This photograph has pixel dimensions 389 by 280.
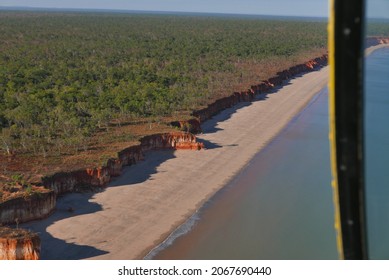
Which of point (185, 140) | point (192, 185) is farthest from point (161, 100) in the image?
point (192, 185)

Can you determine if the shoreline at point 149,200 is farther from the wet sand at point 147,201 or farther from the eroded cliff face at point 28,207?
the eroded cliff face at point 28,207

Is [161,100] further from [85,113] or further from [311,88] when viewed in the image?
[311,88]

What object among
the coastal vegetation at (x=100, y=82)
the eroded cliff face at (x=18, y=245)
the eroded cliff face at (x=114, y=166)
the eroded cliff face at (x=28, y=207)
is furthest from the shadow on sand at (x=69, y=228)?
the coastal vegetation at (x=100, y=82)

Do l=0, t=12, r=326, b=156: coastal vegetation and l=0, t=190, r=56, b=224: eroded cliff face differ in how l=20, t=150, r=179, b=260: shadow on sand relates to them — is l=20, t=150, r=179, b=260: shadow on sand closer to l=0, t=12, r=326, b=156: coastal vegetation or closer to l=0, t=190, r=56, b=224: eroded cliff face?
l=0, t=190, r=56, b=224: eroded cliff face

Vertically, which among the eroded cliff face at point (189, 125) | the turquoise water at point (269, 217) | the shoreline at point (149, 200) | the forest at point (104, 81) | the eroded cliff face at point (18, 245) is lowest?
the turquoise water at point (269, 217)

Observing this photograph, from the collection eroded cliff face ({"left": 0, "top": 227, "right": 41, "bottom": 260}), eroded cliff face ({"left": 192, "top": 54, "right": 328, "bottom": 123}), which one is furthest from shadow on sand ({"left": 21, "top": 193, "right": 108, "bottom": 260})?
eroded cliff face ({"left": 192, "top": 54, "right": 328, "bottom": 123})

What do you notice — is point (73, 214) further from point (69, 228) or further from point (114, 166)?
point (114, 166)

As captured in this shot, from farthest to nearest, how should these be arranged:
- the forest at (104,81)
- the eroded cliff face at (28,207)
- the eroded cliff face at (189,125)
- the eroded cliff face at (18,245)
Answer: the eroded cliff face at (189,125) → the forest at (104,81) → the eroded cliff face at (28,207) → the eroded cliff face at (18,245)

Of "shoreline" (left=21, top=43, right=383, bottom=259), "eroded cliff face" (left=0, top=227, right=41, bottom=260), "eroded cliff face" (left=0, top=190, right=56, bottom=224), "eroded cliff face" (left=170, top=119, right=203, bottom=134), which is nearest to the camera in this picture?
"eroded cliff face" (left=0, top=227, right=41, bottom=260)
